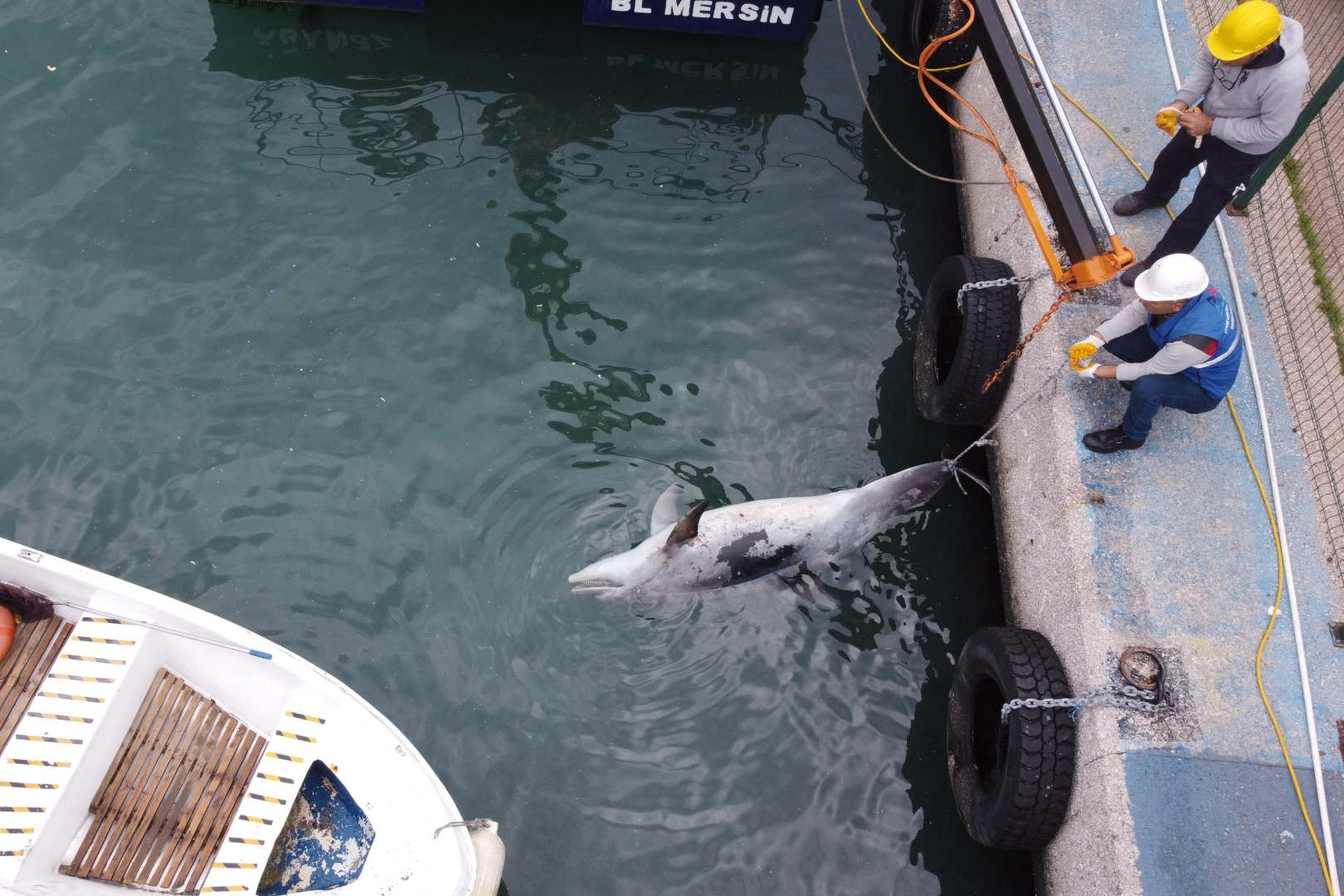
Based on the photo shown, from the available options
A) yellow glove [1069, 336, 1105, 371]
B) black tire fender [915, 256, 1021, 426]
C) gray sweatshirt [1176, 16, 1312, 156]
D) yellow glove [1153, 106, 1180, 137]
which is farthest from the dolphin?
gray sweatshirt [1176, 16, 1312, 156]

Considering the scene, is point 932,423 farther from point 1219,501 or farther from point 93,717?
point 93,717

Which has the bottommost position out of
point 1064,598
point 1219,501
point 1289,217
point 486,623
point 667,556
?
point 486,623

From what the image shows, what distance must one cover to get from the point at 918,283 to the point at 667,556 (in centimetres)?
501

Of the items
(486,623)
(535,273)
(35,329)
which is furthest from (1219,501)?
(35,329)

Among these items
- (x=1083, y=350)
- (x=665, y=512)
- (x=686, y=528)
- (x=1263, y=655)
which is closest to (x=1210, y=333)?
(x=1083, y=350)

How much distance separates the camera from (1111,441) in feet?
24.9

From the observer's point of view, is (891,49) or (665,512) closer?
(665,512)

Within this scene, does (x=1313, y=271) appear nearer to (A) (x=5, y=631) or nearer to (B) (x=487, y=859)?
(B) (x=487, y=859)

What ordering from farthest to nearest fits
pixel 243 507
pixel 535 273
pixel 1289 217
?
pixel 535 273 < pixel 1289 217 < pixel 243 507

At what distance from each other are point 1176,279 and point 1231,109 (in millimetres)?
1969

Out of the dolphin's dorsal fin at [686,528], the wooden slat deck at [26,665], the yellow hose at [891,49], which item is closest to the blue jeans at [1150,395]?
the dolphin's dorsal fin at [686,528]

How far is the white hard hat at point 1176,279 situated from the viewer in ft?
21.0

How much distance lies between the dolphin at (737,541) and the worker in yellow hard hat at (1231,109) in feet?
12.0

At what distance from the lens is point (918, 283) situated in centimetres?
1037
